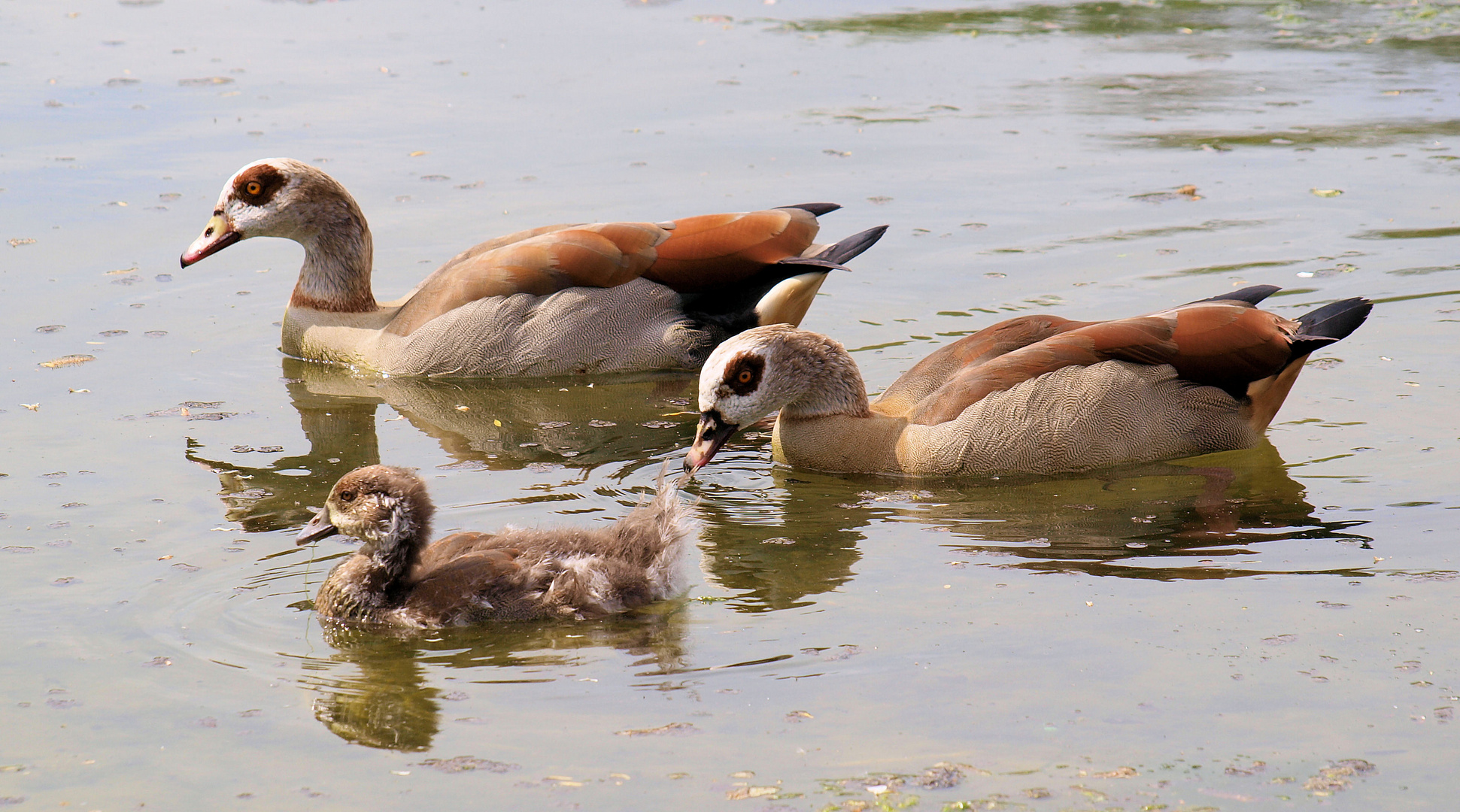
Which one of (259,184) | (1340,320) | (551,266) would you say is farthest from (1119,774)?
(259,184)

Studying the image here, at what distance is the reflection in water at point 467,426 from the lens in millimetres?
8742

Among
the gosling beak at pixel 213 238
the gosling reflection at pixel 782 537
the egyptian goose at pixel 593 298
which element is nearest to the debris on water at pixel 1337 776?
the gosling reflection at pixel 782 537

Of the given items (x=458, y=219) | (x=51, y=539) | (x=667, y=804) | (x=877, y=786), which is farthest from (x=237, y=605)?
(x=458, y=219)

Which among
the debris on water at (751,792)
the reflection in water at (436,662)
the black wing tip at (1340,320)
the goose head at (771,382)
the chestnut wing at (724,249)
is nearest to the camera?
the debris on water at (751,792)

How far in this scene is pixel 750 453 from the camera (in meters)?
9.59

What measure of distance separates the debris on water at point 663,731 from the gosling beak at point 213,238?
686 cm

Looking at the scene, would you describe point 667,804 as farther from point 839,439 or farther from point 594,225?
point 594,225

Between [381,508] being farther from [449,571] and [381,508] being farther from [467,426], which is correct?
[467,426]

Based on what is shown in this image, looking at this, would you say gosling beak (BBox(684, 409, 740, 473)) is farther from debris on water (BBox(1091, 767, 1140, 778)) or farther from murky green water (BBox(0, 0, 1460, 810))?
debris on water (BBox(1091, 767, 1140, 778))

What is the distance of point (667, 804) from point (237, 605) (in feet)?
8.31

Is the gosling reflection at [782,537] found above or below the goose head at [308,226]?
below

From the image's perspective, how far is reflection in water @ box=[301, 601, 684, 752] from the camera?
6.07m

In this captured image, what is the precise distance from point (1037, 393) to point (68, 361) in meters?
6.22

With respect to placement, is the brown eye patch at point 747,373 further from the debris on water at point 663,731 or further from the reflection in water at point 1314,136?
the reflection in water at point 1314,136
